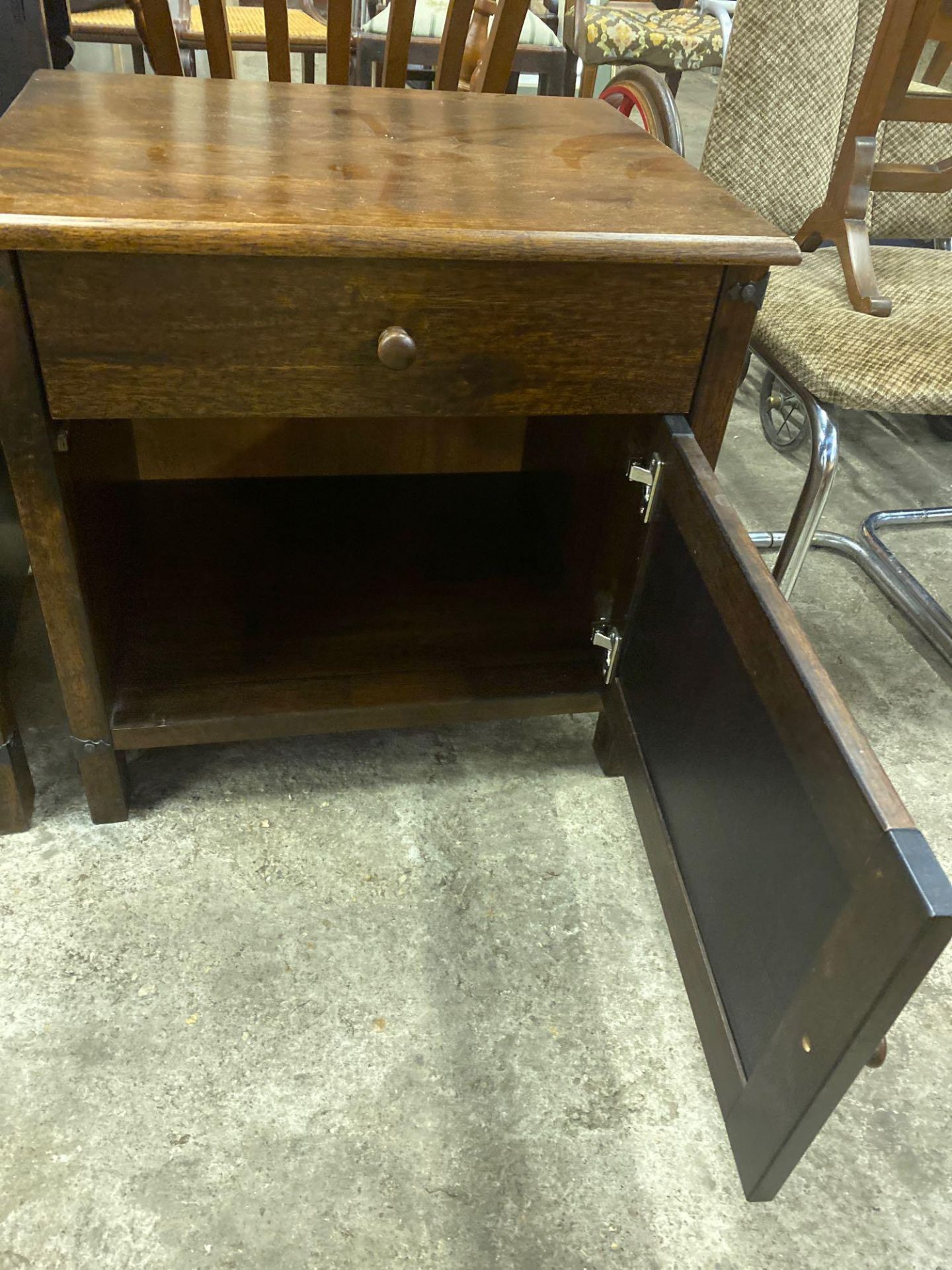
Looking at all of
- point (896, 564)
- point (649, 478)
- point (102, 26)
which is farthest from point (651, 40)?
point (649, 478)

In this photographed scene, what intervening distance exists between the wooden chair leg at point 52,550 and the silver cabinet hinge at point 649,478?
1.56 ft

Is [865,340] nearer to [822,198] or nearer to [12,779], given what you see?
[822,198]

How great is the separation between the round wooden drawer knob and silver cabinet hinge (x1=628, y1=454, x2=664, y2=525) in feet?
0.79

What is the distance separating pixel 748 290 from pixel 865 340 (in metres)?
0.31

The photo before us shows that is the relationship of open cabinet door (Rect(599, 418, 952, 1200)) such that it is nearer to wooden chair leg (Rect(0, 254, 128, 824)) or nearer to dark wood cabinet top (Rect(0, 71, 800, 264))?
dark wood cabinet top (Rect(0, 71, 800, 264))

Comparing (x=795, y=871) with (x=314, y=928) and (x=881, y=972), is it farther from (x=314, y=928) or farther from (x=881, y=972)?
(x=314, y=928)

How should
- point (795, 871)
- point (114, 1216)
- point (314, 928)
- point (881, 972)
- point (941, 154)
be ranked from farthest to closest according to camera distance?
point (941, 154) → point (314, 928) → point (114, 1216) → point (795, 871) → point (881, 972)

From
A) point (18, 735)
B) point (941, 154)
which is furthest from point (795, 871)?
point (941, 154)

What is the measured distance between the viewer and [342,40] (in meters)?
1.09

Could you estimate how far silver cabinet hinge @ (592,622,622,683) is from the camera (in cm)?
97

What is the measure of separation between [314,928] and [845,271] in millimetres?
923

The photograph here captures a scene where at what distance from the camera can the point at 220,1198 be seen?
2.32ft

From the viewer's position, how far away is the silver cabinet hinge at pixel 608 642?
0.97 metres

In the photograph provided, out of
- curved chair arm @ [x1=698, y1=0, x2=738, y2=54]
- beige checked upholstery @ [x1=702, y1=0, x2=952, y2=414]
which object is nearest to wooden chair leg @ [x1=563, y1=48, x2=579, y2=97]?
curved chair arm @ [x1=698, y1=0, x2=738, y2=54]
